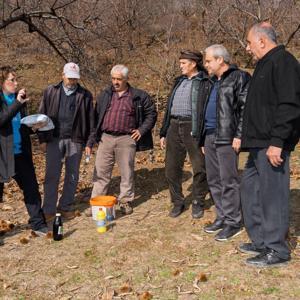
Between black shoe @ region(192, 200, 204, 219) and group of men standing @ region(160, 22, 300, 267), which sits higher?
group of men standing @ region(160, 22, 300, 267)

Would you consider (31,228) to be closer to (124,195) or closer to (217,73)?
(124,195)

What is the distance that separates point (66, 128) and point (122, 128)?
0.68 metres

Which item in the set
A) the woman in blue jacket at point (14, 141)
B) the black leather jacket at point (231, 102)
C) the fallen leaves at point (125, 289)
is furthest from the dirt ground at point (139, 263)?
the black leather jacket at point (231, 102)

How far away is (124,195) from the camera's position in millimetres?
5938

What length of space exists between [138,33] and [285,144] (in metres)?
16.6

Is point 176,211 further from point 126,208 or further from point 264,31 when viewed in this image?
point 264,31

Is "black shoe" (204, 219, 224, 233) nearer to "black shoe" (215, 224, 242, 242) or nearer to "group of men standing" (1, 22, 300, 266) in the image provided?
"group of men standing" (1, 22, 300, 266)

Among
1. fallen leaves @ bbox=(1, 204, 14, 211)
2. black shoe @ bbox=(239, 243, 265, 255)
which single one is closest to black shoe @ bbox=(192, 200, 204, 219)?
black shoe @ bbox=(239, 243, 265, 255)

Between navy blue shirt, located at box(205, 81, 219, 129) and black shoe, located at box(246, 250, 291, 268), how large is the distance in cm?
143

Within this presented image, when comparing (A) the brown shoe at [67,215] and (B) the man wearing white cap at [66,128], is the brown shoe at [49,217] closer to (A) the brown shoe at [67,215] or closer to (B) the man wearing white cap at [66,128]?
(B) the man wearing white cap at [66,128]

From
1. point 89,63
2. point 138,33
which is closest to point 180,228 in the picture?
point 89,63

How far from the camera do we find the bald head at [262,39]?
3895 mm

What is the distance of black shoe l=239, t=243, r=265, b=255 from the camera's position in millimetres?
4461

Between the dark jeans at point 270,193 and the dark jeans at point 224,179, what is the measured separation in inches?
15.7
